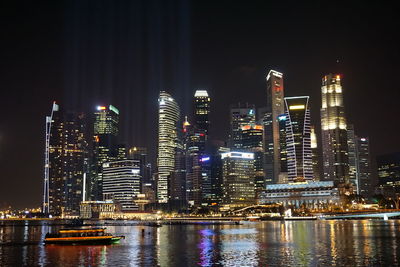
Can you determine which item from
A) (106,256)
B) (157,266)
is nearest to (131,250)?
(106,256)

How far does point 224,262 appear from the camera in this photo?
59.7 m

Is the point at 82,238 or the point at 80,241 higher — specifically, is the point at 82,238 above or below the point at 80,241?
above

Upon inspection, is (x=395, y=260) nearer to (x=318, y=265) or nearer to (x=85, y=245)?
(x=318, y=265)

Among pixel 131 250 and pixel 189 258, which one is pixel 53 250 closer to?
pixel 131 250

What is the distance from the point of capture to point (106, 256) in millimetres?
A: 69062

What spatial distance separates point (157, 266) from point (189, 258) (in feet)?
31.0

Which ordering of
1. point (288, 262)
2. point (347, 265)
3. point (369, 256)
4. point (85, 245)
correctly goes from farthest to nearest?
point (85, 245) → point (369, 256) → point (288, 262) → point (347, 265)

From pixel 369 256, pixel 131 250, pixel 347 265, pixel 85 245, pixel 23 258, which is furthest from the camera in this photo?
pixel 85 245

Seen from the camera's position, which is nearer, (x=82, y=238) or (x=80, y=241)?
(x=80, y=241)

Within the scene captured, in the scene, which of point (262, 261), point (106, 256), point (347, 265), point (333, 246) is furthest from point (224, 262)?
point (333, 246)

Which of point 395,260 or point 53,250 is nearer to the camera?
point 395,260

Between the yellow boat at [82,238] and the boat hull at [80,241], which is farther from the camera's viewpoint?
the yellow boat at [82,238]

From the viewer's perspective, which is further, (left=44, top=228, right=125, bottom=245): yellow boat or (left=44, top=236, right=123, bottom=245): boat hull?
(left=44, top=228, right=125, bottom=245): yellow boat

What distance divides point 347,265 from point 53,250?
50231 mm
